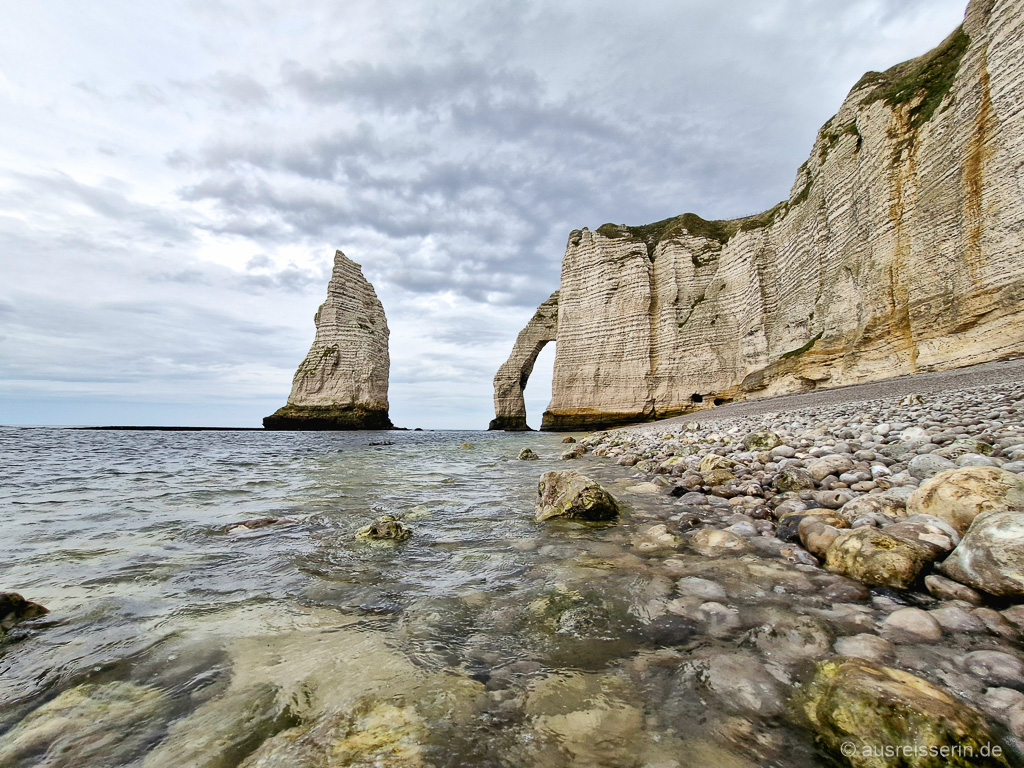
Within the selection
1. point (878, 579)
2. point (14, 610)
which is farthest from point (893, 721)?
point (14, 610)

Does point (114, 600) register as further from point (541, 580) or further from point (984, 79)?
point (984, 79)

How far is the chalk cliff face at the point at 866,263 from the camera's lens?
10.9 m

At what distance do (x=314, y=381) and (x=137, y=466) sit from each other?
36829 mm

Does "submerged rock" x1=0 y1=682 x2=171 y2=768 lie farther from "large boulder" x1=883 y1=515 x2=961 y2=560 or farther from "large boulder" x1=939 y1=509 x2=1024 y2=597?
"large boulder" x1=883 y1=515 x2=961 y2=560

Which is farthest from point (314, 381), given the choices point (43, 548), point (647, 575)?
point (647, 575)

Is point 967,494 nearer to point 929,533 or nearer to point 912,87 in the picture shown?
point 929,533

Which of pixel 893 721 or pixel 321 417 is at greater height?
pixel 321 417

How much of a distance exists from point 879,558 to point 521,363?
46.5 meters

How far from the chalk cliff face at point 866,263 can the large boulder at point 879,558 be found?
1270cm

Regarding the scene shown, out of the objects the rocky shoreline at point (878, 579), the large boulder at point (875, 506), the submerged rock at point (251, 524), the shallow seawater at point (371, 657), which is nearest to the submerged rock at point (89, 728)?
the shallow seawater at point (371, 657)

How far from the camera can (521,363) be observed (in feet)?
160

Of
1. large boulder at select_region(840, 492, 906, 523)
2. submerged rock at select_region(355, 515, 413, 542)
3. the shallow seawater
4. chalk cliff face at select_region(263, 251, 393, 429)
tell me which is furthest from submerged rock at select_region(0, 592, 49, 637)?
chalk cliff face at select_region(263, 251, 393, 429)

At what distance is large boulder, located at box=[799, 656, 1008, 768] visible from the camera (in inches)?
47.4

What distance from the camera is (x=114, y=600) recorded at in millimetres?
2607
